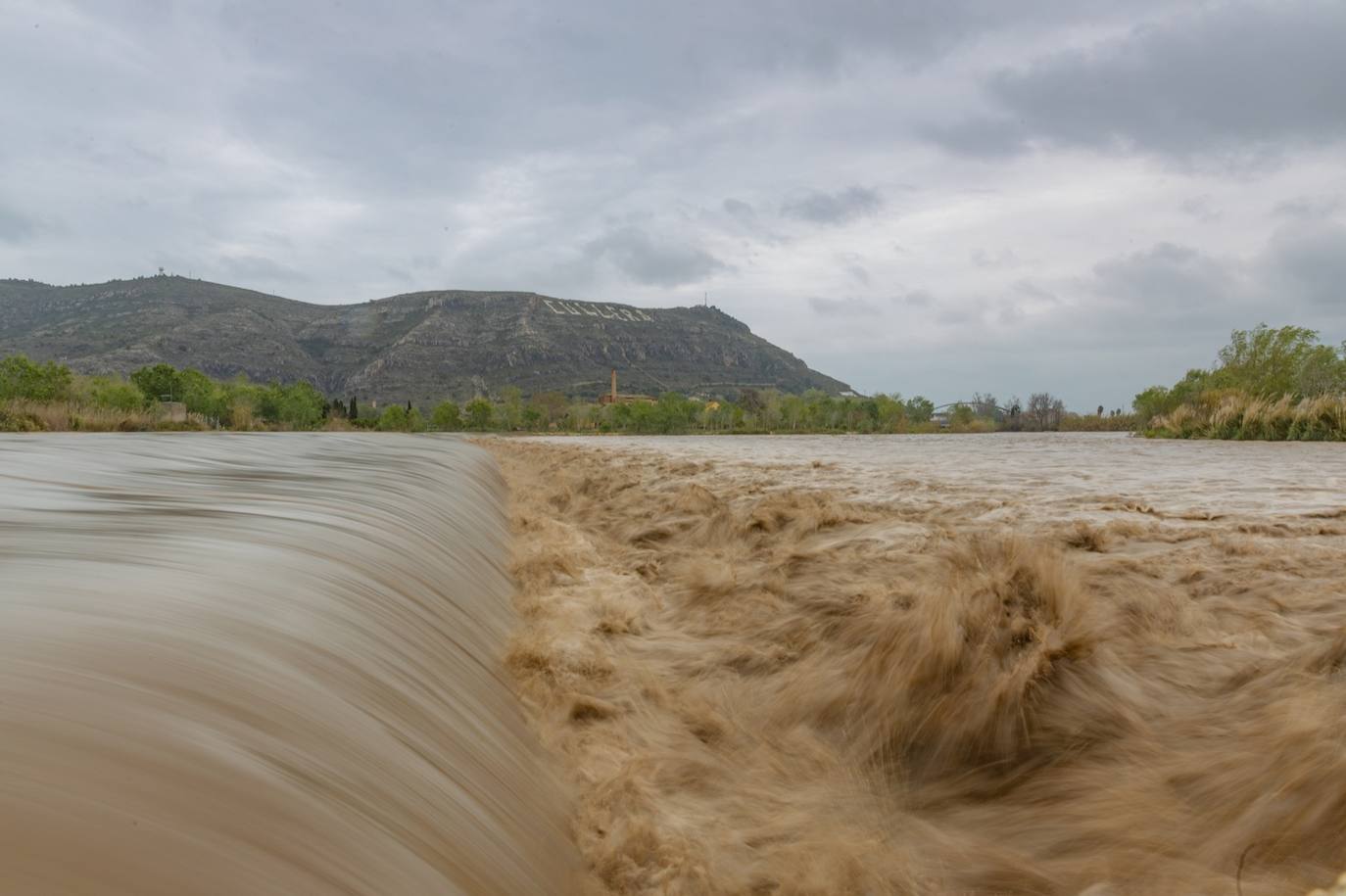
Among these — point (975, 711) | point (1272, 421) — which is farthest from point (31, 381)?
point (1272, 421)

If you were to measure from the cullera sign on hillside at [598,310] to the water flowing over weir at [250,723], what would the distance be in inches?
4970

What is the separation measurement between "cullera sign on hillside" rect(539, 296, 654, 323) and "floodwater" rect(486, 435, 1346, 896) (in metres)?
126

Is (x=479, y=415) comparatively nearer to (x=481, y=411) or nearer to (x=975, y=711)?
(x=481, y=411)

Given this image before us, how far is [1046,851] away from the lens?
135 cm

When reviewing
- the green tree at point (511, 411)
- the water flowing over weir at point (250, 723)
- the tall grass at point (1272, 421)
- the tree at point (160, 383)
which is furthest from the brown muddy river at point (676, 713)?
the green tree at point (511, 411)

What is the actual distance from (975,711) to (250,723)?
152 cm

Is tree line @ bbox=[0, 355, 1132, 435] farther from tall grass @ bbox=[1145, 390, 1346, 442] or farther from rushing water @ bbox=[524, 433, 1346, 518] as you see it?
rushing water @ bbox=[524, 433, 1346, 518]

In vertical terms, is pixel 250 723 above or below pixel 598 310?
below

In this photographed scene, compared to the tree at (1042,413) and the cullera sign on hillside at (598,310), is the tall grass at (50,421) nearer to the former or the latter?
the tree at (1042,413)

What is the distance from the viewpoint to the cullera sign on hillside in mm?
128375

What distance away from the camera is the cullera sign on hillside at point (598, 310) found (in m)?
128

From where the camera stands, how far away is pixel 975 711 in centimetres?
175

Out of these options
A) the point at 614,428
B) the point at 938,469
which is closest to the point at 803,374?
the point at 614,428

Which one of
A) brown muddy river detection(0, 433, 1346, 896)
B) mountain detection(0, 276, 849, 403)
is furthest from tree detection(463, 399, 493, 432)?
brown muddy river detection(0, 433, 1346, 896)
